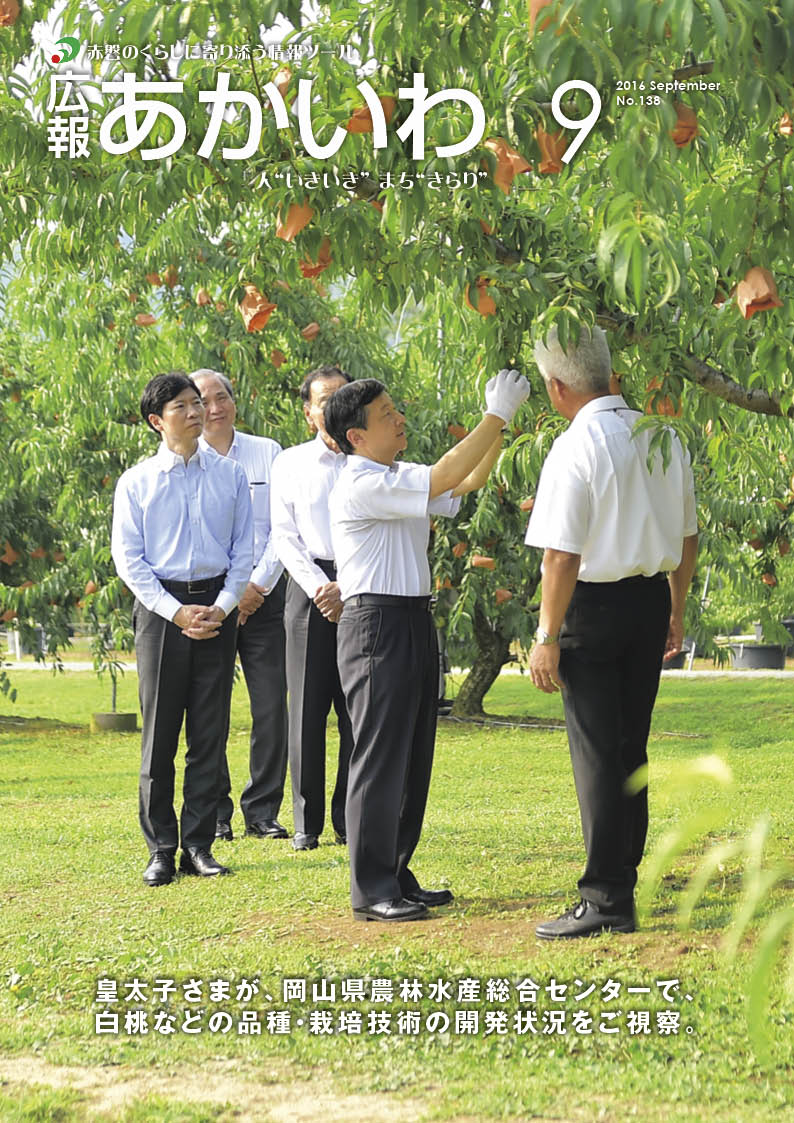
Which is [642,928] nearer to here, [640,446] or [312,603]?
[640,446]

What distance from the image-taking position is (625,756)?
429 centimetres

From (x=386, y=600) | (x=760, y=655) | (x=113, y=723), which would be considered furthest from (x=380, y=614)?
(x=760, y=655)

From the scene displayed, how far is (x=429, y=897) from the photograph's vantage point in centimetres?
469

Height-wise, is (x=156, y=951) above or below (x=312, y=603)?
below

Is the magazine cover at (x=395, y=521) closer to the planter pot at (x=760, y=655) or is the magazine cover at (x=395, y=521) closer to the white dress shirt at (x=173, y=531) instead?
the white dress shirt at (x=173, y=531)

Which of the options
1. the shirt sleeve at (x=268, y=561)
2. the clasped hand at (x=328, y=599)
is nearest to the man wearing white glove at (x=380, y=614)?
the clasped hand at (x=328, y=599)

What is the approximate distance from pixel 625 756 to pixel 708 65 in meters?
2.09

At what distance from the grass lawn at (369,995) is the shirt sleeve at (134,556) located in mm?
1048

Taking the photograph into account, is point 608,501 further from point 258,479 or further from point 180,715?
point 258,479

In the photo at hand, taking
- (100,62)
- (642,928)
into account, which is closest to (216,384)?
(100,62)

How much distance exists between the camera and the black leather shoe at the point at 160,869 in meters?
5.16

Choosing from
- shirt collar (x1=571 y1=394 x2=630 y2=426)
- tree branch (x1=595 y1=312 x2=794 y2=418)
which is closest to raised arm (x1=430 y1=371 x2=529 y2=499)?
shirt collar (x1=571 y1=394 x2=630 y2=426)

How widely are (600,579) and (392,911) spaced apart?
4.17 ft

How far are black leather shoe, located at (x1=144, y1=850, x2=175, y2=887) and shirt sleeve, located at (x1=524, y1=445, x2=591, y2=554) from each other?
2076 mm
